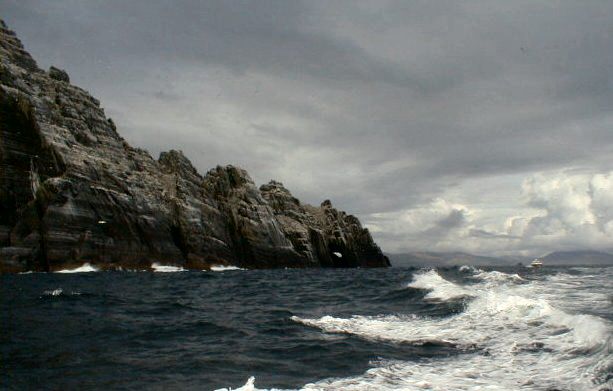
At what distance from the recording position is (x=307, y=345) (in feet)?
46.9

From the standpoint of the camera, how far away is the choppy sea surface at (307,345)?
34.1 feet

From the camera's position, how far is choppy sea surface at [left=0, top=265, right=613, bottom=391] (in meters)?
10.4

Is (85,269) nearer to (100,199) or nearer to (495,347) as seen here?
(100,199)

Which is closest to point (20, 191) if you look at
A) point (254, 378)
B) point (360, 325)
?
point (360, 325)

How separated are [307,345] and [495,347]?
564 centimetres

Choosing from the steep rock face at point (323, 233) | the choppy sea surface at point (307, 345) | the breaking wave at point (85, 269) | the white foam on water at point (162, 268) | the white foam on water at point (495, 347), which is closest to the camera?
the white foam on water at point (495, 347)

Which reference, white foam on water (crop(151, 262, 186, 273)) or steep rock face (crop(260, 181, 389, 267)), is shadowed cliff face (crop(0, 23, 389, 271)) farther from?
white foam on water (crop(151, 262, 186, 273))

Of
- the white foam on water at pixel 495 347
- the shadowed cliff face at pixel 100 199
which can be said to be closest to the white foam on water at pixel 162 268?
the shadowed cliff face at pixel 100 199

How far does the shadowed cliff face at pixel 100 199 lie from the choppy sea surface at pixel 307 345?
36858mm

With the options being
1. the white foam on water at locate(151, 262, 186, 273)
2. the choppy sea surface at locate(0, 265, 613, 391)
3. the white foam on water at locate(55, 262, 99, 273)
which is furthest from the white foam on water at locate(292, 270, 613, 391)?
the white foam on water at locate(151, 262, 186, 273)

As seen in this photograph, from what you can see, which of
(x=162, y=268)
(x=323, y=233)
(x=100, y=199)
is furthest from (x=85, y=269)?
(x=323, y=233)

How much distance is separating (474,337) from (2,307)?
62.9ft

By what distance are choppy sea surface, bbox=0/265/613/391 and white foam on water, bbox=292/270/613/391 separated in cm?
4

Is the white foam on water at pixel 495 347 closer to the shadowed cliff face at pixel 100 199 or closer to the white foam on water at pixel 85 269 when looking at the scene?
the white foam on water at pixel 85 269
